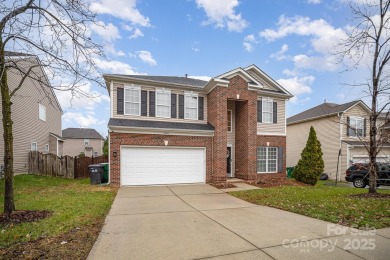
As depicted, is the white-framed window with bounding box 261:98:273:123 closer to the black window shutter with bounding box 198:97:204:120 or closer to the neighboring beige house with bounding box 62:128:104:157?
the black window shutter with bounding box 198:97:204:120

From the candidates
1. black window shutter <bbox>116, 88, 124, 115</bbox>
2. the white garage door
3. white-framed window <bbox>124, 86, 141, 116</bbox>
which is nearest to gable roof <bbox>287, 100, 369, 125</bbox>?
the white garage door

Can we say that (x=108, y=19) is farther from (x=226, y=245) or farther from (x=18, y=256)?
(x=226, y=245)

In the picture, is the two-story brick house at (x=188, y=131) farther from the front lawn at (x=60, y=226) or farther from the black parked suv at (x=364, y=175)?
the black parked suv at (x=364, y=175)

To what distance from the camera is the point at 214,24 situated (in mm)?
14742


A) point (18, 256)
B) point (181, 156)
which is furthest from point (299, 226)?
point (181, 156)

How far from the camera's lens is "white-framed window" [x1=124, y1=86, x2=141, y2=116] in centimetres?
1346

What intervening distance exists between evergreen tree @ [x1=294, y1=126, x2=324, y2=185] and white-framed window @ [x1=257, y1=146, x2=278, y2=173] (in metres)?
1.70

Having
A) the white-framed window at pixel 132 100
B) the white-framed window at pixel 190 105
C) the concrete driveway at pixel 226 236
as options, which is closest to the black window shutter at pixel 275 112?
the white-framed window at pixel 190 105

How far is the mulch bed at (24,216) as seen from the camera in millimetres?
5668

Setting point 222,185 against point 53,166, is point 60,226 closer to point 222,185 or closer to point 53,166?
point 222,185

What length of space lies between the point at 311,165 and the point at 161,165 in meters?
9.88

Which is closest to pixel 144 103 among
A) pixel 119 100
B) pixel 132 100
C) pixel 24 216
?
pixel 132 100

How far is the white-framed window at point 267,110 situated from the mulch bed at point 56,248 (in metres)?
13.5

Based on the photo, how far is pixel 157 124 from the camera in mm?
13383
